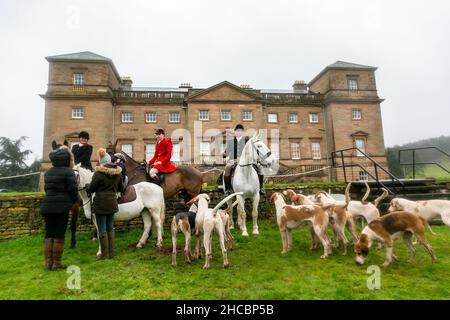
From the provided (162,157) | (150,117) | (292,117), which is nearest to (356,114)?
(292,117)

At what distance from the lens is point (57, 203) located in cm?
535

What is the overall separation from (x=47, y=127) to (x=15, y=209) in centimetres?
2438

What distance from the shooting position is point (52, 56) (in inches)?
1208

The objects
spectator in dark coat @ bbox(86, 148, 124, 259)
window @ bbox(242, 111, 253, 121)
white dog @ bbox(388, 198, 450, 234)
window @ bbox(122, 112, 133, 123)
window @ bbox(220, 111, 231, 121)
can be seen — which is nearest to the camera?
spectator in dark coat @ bbox(86, 148, 124, 259)

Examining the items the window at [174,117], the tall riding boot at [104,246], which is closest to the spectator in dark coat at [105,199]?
the tall riding boot at [104,246]

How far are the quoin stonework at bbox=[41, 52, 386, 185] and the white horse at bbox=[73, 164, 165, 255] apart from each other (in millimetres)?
23337

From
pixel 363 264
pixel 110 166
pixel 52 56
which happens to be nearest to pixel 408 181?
pixel 363 264

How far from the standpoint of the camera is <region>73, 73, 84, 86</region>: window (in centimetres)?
3090

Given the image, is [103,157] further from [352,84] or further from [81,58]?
[352,84]

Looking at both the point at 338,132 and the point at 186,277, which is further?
the point at 338,132

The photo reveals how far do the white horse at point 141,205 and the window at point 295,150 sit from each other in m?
29.5

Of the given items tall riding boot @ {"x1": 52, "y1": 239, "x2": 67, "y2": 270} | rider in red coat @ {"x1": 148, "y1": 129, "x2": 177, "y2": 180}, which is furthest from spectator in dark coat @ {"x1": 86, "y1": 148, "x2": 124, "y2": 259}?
rider in red coat @ {"x1": 148, "y1": 129, "x2": 177, "y2": 180}

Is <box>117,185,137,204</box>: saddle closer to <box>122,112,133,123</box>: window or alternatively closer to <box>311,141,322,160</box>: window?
<box>122,112,133,123</box>: window

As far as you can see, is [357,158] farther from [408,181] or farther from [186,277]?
[186,277]
